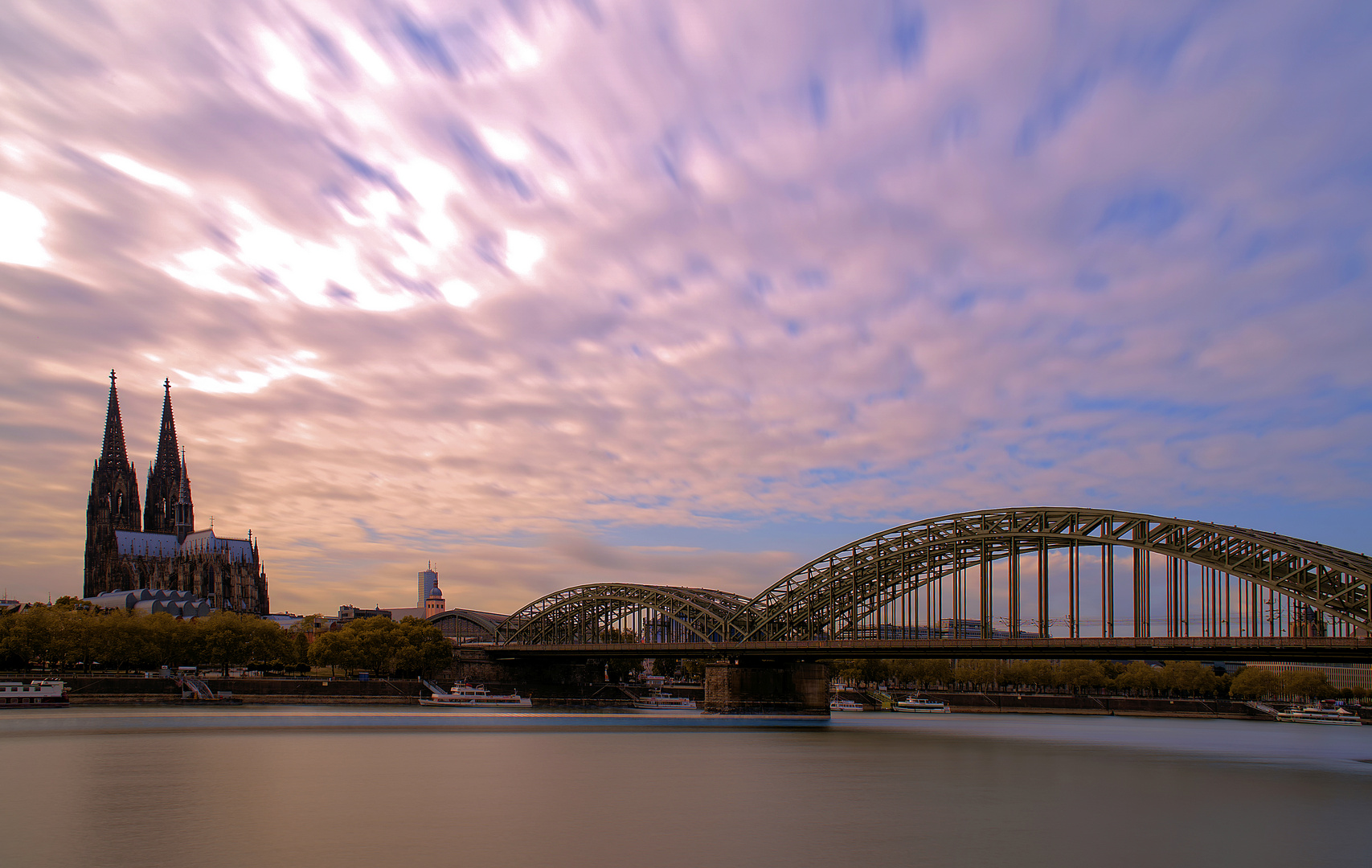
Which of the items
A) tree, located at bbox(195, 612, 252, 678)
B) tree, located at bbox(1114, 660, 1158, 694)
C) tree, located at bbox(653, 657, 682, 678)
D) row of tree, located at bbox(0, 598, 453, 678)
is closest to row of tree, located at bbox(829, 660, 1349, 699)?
tree, located at bbox(1114, 660, 1158, 694)

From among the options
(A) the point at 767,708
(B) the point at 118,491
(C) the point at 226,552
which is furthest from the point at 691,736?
(B) the point at 118,491

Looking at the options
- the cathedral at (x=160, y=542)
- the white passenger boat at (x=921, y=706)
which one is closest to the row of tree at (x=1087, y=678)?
the white passenger boat at (x=921, y=706)

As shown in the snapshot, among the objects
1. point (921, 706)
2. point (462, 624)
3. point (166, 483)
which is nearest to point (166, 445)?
point (166, 483)

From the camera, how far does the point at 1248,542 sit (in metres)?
58.0

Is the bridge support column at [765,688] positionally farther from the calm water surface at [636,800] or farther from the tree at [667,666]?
the tree at [667,666]

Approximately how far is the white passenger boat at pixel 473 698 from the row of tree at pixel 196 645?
13.1 ft

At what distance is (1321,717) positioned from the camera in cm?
12544

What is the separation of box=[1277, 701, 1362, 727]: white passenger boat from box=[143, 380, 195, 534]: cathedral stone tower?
529 feet

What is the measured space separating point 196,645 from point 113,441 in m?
84.0

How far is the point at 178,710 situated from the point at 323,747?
107 ft

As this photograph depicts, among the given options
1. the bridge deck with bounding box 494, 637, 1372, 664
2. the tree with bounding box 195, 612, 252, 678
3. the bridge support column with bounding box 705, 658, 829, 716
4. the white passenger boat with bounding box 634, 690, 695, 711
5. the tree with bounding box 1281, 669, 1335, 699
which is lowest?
the white passenger boat with bounding box 634, 690, 695, 711

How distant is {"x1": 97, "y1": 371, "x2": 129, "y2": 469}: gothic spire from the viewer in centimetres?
16825

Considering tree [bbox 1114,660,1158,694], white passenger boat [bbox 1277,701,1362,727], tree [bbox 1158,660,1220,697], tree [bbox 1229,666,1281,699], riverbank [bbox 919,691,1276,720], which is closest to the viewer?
white passenger boat [bbox 1277,701,1362,727]

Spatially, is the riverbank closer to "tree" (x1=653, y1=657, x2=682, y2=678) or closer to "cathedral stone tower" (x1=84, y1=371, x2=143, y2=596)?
"tree" (x1=653, y1=657, x2=682, y2=678)
